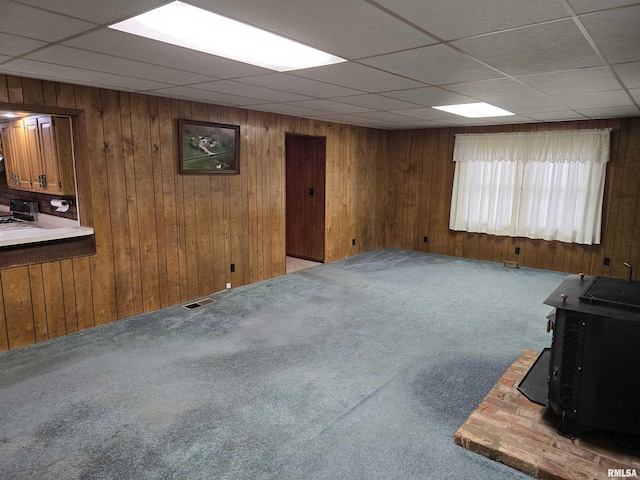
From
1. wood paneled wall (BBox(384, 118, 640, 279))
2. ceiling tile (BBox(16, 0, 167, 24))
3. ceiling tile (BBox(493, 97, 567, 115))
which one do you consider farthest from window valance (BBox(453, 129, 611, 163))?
ceiling tile (BBox(16, 0, 167, 24))

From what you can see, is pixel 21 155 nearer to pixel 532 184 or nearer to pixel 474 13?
pixel 474 13

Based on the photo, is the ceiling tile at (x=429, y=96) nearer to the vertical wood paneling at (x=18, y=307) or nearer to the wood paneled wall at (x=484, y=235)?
the wood paneled wall at (x=484, y=235)

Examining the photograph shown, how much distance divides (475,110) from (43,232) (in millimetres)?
4777

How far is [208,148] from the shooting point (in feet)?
15.0

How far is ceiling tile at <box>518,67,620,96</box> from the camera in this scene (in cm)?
283

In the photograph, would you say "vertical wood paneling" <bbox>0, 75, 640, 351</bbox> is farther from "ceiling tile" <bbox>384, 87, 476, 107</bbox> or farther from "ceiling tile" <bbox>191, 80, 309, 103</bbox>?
"ceiling tile" <bbox>384, 87, 476, 107</bbox>

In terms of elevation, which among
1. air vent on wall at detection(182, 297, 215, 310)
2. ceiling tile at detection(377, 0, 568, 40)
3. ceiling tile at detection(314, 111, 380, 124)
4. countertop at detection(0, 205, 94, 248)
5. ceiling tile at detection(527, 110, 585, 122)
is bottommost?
air vent on wall at detection(182, 297, 215, 310)

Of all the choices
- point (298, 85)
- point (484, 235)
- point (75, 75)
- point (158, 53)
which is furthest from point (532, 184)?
point (75, 75)

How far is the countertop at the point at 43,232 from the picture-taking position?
11.1 ft

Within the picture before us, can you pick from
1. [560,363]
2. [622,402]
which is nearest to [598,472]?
[622,402]

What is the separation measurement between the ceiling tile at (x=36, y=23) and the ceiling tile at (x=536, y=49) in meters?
1.96

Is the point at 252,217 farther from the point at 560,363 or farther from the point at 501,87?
the point at 560,363

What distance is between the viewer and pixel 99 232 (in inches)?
151

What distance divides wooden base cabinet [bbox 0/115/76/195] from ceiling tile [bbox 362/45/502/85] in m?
2.97
